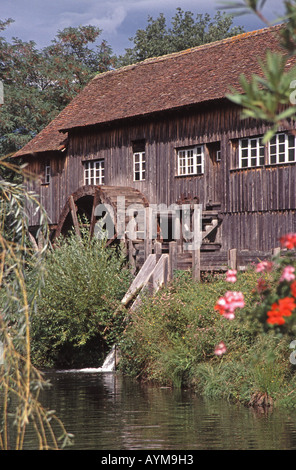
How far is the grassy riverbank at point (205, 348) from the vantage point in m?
13.6

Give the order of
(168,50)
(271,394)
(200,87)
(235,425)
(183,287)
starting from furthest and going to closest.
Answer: (168,50) < (200,87) < (183,287) < (271,394) < (235,425)

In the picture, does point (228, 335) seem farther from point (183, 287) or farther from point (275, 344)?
point (183, 287)

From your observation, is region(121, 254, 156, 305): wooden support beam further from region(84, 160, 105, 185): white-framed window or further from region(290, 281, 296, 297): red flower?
region(290, 281, 296, 297): red flower

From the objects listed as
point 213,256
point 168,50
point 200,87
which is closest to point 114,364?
point 213,256

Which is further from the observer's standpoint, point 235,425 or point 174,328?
point 174,328

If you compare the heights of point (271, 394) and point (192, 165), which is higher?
point (192, 165)

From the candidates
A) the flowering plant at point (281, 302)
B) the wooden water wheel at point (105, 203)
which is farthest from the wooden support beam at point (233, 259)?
the flowering plant at point (281, 302)

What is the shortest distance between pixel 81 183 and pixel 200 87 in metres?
6.39

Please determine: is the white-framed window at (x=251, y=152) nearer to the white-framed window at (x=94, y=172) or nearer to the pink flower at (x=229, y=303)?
the white-framed window at (x=94, y=172)

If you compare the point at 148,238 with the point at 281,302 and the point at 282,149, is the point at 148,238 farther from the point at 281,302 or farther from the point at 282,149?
the point at 281,302

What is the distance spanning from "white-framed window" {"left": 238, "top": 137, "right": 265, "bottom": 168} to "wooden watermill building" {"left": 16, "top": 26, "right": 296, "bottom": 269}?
0.03 metres

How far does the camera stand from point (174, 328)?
16547mm

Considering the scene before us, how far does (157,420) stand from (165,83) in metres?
15.9

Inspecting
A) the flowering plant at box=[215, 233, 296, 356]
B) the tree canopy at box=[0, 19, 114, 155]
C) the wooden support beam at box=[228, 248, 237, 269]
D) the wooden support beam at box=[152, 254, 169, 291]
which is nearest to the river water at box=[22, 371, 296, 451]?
the wooden support beam at box=[152, 254, 169, 291]
